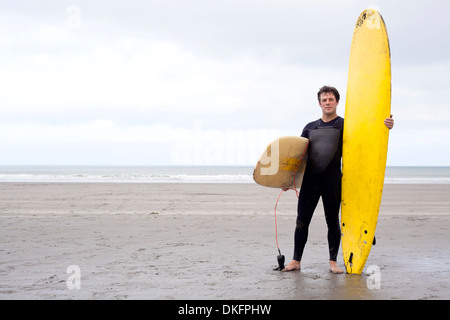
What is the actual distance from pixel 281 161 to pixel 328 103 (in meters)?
0.73

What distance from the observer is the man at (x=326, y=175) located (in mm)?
3908

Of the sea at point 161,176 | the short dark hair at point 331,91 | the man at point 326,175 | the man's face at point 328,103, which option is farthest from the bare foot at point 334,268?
the sea at point 161,176

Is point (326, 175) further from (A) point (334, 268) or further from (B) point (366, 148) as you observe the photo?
(A) point (334, 268)

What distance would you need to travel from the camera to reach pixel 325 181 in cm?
393

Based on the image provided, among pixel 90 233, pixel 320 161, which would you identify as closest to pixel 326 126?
pixel 320 161

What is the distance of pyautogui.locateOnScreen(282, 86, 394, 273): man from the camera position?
3908 millimetres

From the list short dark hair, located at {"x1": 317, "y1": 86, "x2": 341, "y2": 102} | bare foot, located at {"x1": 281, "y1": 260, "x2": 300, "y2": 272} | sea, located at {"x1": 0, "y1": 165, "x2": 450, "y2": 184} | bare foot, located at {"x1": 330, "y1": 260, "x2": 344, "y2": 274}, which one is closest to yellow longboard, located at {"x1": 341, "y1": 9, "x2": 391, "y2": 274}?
bare foot, located at {"x1": 330, "y1": 260, "x2": 344, "y2": 274}

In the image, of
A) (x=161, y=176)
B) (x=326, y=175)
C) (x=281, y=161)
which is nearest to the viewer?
(x=326, y=175)

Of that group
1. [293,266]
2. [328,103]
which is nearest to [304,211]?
[293,266]

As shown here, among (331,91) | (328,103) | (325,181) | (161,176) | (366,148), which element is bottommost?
(161,176)

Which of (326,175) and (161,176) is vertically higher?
(326,175)

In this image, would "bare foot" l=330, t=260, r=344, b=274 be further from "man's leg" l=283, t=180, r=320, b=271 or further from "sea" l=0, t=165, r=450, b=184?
"sea" l=0, t=165, r=450, b=184

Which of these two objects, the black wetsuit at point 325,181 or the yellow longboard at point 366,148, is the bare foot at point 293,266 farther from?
the yellow longboard at point 366,148

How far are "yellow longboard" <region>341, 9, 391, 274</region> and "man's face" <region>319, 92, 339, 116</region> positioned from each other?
7.3 inches
